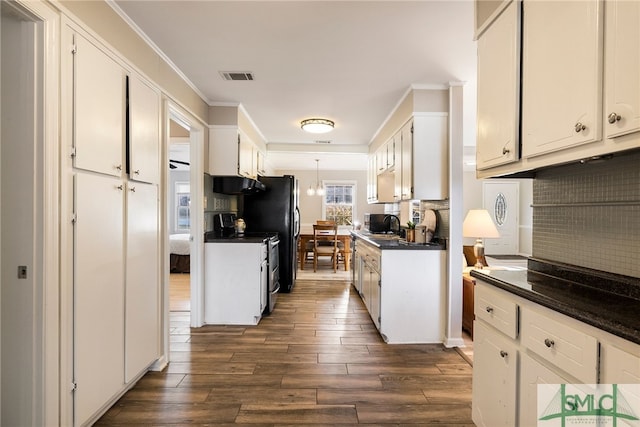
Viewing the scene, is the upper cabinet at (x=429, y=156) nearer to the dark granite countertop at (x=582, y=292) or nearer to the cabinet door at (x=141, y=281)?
the dark granite countertop at (x=582, y=292)

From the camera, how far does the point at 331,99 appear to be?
3.51 metres

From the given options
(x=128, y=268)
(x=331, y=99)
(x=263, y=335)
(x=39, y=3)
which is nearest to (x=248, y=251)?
(x=263, y=335)

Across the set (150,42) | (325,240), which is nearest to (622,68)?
(150,42)

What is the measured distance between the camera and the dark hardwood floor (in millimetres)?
1946

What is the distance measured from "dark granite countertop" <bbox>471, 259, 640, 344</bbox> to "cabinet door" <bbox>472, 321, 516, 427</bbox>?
0.86 feet

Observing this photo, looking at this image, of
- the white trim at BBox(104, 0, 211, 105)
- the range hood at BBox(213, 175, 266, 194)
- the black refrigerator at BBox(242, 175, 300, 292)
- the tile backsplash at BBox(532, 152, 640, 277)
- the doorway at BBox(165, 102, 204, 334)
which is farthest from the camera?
the black refrigerator at BBox(242, 175, 300, 292)

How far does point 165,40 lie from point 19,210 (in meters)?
1.51

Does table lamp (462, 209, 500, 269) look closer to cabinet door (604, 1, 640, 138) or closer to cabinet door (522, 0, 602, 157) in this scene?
cabinet door (522, 0, 602, 157)

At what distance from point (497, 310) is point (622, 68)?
105cm

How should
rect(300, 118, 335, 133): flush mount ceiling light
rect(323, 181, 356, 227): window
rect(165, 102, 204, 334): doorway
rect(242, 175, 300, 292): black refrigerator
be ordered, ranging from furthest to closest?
rect(323, 181, 356, 227): window < rect(242, 175, 300, 292): black refrigerator < rect(300, 118, 335, 133): flush mount ceiling light < rect(165, 102, 204, 334): doorway

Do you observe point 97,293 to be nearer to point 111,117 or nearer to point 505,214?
point 111,117

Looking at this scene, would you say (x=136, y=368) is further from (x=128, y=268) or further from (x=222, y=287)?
(x=222, y=287)

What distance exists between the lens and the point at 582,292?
1.38 metres

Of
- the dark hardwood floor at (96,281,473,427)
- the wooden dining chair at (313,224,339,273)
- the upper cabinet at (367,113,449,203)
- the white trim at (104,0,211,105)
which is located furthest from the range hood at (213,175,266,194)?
the wooden dining chair at (313,224,339,273)
